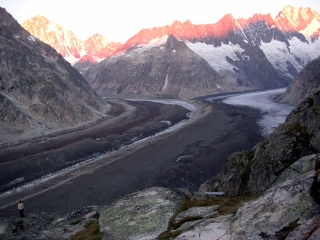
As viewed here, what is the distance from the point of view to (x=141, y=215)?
17.8m

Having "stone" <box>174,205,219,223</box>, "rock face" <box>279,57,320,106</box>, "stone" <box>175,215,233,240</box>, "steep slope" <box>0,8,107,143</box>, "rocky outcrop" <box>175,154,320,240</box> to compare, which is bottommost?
"rock face" <box>279,57,320,106</box>

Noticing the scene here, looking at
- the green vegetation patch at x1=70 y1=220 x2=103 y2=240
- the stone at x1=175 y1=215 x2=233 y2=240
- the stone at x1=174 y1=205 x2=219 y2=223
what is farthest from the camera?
the green vegetation patch at x1=70 y1=220 x2=103 y2=240

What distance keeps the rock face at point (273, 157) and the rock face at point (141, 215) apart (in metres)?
6.38

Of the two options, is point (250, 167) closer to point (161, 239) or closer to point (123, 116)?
point (161, 239)

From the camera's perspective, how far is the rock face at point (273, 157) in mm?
22141

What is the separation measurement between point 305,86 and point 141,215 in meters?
131

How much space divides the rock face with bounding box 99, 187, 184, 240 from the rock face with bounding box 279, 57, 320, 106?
384 feet

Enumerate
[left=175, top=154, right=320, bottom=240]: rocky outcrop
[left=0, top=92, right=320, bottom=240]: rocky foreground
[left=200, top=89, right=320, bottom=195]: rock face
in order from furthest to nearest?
[left=200, top=89, right=320, bottom=195]: rock face
[left=0, top=92, right=320, bottom=240]: rocky foreground
[left=175, top=154, right=320, bottom=240]: rocky outcrop

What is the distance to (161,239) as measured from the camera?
13.9 m

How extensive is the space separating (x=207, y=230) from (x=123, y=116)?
9994 cm

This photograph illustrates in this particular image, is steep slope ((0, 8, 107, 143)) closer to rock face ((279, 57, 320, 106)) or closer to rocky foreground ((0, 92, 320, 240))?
rocky foreground ((0, 92, 320, 240))

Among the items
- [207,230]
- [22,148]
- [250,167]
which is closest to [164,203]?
[207,230]

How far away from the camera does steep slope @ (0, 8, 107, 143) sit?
79.8 metres

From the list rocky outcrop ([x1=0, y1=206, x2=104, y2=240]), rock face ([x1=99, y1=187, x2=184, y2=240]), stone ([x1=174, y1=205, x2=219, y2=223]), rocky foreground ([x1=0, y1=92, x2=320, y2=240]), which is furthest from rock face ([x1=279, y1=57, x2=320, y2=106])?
rocky outcrop ([x1=0, y1=206, x2=104, y2=240])
